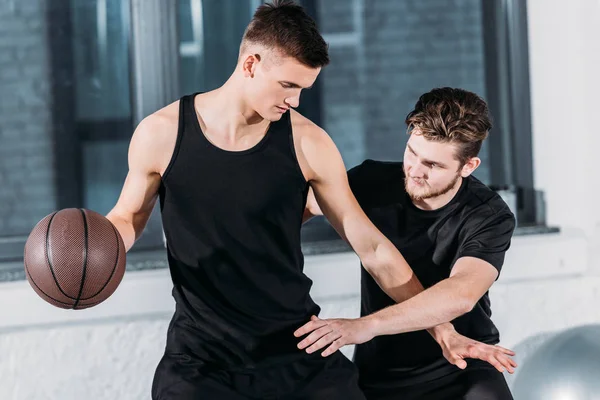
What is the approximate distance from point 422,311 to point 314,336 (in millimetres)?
282

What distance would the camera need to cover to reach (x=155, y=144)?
6.18 feet

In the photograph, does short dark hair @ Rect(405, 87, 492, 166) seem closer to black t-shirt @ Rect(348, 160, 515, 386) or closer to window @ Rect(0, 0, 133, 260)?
black t-shirt @ Rect(348, 160, 515, 386)

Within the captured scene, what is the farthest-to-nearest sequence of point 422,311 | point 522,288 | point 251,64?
point 522,288 → point 422,311 → point 251,64

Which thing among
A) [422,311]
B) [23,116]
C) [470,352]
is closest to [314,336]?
[422,311]

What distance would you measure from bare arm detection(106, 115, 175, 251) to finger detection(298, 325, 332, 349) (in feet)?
1.50

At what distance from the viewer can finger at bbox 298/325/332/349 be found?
1862 mm

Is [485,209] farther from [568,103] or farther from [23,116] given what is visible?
[23,116]

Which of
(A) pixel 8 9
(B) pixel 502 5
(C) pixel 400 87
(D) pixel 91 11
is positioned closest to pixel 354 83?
(C) pixel 400 87

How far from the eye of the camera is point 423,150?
213 cm

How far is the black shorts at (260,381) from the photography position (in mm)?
1859

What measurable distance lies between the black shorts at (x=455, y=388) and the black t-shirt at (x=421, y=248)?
20mm

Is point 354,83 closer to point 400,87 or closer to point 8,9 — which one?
point 400,87

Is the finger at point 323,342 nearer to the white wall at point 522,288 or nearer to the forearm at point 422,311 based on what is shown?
the forearm at point 422,311

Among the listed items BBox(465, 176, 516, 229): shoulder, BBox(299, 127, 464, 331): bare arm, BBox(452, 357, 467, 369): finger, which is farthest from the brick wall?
BBox(452, 357, 467, 369): finger
